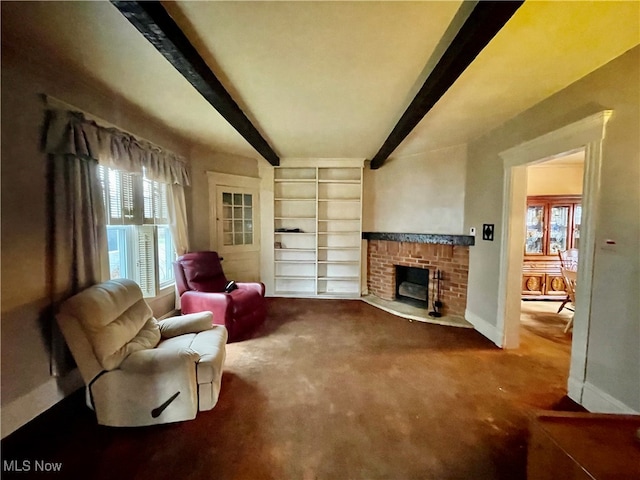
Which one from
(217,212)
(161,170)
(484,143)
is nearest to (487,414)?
(484,143)

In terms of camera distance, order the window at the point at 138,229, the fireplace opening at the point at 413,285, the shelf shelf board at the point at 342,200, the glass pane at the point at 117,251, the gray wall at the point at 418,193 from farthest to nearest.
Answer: the shelf shelf board at the point at 342,200 → the fireplace opening at the point at 413,285 → the gray wall at the point at 418,193 → the glass pane at the point at 117,251 → the window at the point at 138,229

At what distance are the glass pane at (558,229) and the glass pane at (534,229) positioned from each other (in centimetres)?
15

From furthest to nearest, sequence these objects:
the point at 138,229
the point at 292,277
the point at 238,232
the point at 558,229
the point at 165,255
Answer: the point at 292,277
the point at 558,229
the point at 238,232
the point at 165,255
the point at 138,229

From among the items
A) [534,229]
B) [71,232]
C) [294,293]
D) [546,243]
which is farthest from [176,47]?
[546,243]

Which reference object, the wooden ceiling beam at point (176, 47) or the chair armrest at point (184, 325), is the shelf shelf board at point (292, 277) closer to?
the chair armrest at point (184, 325)

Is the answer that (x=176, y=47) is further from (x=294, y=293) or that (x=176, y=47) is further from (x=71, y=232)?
(x=294, y=293)

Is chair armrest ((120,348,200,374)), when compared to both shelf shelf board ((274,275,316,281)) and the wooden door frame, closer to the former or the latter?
the wooden door frame

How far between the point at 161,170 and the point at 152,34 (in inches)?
79.9

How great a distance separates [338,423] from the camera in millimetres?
1952

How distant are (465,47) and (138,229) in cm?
341

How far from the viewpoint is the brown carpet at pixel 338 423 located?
1596 mm

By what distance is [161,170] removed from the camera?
3328 millimetres

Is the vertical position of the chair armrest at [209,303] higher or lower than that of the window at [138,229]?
lower

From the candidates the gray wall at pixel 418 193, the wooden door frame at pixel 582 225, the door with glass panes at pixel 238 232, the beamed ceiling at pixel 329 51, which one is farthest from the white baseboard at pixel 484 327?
the door with glass panes at pixel 238 232
